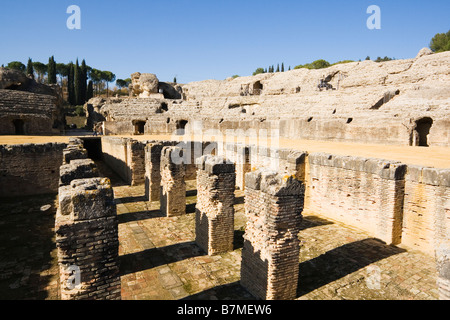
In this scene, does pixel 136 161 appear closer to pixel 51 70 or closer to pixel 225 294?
pixel 225 294

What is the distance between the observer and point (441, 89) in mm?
19719

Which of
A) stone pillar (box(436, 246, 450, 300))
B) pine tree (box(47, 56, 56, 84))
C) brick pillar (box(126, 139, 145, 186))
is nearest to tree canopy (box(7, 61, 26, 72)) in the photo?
pine tree (box(47, 56, 56, 84))

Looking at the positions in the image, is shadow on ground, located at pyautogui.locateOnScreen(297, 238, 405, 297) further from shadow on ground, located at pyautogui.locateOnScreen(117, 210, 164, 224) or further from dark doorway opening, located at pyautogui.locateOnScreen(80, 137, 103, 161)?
dark doorway opening, located at pyautogui.locateOnScreen(80, 137, 103, 161)

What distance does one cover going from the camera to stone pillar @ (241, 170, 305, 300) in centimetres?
488

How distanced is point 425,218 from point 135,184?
11441 mm

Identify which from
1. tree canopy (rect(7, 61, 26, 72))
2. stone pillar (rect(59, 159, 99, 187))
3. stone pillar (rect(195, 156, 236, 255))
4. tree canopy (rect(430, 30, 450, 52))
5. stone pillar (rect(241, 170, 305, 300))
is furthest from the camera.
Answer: tree canopy (rect(7, 61, 26, 72))

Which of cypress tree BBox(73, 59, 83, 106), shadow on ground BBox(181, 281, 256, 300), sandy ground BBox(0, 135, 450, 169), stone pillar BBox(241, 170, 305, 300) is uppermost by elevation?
cypress tree BBox(73, 59, 83, 106)

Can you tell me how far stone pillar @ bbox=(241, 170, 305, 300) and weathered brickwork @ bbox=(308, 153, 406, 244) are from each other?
365cm

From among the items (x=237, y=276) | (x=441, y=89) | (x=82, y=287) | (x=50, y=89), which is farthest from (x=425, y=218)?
(x=50, y=89)

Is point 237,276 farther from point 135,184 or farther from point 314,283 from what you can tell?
point 135,184

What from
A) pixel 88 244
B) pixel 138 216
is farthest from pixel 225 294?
pixel 138 216

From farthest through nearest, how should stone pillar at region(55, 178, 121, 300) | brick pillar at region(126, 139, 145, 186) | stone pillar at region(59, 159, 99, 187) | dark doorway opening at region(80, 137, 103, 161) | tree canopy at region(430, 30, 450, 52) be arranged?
tree canopy at region(430, 30, 450, 52) → dark doorway opening at region(80, 137, 103, 161) → brick pillar at region(126, 139, 145, 186) → stone pillar at region(59, 159, 99, 187) → stone pillar at region(55, 178, 121, 300)

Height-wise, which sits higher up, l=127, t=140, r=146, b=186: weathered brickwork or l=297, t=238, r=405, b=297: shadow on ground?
l=127, t=140, r=146, b=186: weathered brickwork

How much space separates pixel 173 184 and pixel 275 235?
16.9ft
